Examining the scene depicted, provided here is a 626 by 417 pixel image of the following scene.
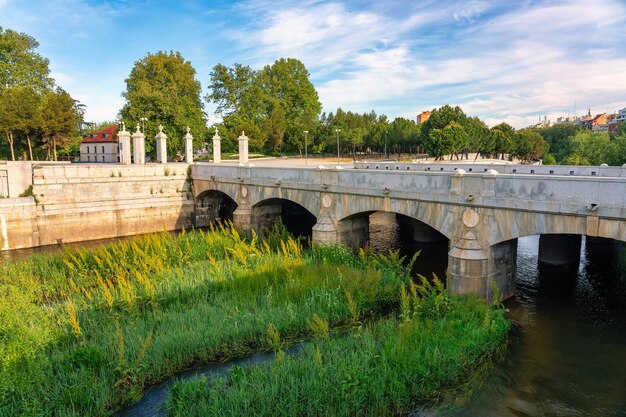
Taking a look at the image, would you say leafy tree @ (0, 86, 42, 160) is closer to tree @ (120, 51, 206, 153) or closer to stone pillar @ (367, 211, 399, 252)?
tree @ (120, 51, 206, 153)

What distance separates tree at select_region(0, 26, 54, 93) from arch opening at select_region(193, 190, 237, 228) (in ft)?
109

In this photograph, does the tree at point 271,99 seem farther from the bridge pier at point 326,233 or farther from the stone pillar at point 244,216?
the bridge pier at point 326,233

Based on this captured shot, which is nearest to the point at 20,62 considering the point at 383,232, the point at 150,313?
the point at 383,232

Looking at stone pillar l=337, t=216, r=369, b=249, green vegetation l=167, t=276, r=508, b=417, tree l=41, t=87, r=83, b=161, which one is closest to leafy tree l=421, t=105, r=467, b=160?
stone pillar l=337, t=216, r=369, b=249

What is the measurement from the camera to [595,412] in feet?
31.3

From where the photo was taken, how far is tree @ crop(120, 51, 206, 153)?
1859 inches

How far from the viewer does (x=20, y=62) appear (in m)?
53.6

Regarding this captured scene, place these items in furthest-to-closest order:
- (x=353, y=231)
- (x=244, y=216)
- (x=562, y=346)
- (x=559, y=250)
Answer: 1. (x=244, y=216)
2. (x=353, y=231)
3. (x=559, y=250)
4. (x=562, y=346)

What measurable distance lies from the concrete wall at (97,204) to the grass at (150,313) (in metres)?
9.23

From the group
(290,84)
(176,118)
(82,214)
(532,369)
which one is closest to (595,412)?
(532,369)

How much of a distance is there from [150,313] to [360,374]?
6.88 metres

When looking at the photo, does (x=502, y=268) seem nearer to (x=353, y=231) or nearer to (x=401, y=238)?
(x=353, y=231)

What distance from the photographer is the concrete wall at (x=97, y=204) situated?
2798 centimetres

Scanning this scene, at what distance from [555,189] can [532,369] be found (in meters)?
5.00
